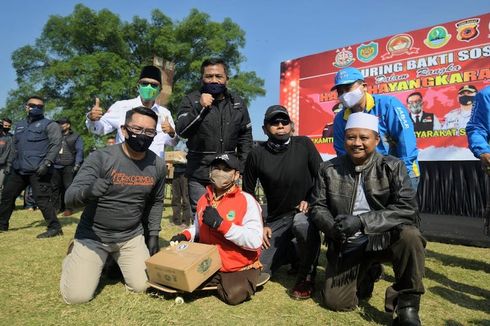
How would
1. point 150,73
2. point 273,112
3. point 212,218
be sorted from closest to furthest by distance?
point 212,218
point 273,112
point 150,73

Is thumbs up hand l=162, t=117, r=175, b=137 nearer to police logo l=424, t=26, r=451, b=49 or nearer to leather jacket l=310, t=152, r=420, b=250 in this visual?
leather jacket l=310, t=152, r=420, b=250

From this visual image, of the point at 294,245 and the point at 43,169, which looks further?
the point at 43,169

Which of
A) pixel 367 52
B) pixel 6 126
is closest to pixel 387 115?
pixel 367 52

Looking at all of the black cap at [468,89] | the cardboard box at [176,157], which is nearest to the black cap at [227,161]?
the cardboard box at [176,157]

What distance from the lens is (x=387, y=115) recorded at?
345cm

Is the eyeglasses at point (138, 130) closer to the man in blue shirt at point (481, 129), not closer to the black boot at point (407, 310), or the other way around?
the black boot at point (407, 310)

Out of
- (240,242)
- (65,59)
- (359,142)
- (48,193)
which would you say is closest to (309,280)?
(240,242)

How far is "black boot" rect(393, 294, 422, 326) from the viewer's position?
238 centimetres

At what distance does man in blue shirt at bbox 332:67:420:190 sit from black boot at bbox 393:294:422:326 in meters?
1.25

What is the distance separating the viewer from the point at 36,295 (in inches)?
119

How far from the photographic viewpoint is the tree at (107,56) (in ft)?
80.3

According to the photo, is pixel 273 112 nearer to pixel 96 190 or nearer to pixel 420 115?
pixel 96 190

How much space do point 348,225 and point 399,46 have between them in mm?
8311

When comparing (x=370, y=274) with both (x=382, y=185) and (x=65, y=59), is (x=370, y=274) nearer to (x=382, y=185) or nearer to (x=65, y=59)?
(x=382, y=185)
